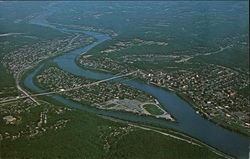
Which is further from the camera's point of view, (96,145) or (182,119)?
(182,119)

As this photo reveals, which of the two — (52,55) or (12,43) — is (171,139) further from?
(12,43)

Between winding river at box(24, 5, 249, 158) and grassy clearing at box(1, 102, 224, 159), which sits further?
winding river at box(24, 5, 249, 158)

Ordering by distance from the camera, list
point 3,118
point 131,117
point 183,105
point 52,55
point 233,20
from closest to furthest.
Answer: point 3,118 → point 131,117 → point 183,105 → point 52,55 → point 233,20

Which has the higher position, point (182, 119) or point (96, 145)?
point (96, 145)

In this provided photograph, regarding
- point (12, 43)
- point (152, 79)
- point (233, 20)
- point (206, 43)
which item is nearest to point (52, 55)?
point (12, 43)

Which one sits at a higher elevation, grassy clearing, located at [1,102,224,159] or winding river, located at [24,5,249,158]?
grassy clearing, located at [1,102,224,159]

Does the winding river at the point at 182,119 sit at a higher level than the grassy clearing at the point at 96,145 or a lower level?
lower

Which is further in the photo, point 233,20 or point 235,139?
point 233,20

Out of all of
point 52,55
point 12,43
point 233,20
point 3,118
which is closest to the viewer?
point 3,118

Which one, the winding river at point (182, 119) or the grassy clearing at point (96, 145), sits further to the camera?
the winding river at point (182, 119)
